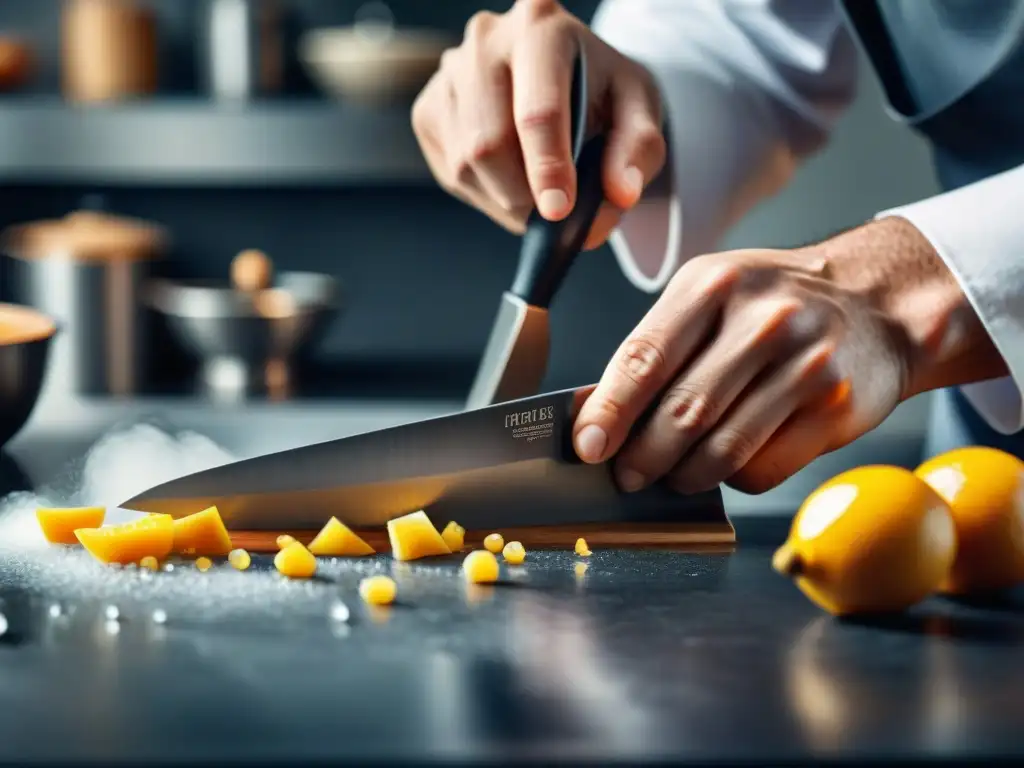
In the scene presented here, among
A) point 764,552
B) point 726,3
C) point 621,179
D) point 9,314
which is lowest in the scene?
point 764,552

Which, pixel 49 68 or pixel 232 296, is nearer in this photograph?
pixel 232 296

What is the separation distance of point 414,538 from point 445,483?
61 millimetres

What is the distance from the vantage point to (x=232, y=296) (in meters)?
2.45

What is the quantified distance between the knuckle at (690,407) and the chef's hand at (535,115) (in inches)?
8.8

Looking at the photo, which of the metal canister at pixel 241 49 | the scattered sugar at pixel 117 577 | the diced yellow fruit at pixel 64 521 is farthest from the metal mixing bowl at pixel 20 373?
the metal canister at pixel 241 49

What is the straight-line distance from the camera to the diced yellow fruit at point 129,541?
88 centimetres

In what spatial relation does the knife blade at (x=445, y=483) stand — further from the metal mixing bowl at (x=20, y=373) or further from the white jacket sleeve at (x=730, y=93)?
the white jacket sleeve at (x=730, y=93)

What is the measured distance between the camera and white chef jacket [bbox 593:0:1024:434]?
4.67 ft

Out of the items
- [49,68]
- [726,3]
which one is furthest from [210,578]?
[49,68]

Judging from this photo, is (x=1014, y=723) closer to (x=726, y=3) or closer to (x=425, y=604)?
(x=425, y=604)

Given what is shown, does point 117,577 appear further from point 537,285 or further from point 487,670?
point 537,285

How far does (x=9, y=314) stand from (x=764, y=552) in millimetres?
734

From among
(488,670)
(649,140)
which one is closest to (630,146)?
Result: (649,140)

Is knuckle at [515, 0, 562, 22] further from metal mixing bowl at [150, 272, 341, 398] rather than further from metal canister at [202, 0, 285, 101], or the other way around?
metal canister at [202, 0, 285, 101]
